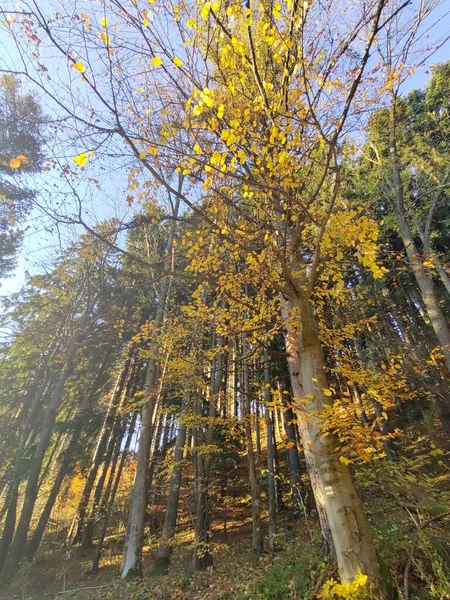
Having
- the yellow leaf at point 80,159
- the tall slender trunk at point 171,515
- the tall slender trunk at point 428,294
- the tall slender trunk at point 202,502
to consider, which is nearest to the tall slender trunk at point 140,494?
the tall slender trunk at point 171,515

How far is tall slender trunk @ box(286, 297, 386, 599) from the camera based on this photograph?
2.57 m

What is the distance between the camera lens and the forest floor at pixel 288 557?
130 inches

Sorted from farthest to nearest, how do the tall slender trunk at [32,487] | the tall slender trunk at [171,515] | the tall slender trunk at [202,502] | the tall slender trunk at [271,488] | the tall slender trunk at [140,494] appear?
the tall slender trunk at [32,487] → the tall slender trunk at [171,515] → the tall slender trunk at [271,488] → the tall slender trunk at [202,502] → the tall slender trunk at [140,494]

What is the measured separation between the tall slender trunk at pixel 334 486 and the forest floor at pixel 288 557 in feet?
1.71

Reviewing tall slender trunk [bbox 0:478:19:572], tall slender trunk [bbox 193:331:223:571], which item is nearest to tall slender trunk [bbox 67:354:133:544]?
tall slender trunk [bbox 0:478:19:572]

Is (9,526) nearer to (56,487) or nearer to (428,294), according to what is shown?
(56,487)

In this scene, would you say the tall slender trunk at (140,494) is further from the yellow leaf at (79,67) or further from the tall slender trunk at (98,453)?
the yellow leaf at (79,67)

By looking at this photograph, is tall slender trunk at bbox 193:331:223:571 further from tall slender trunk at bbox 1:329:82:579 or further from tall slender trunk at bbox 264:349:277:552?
tall slender trunk at bbox 1:329:82:579

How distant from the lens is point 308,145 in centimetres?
413

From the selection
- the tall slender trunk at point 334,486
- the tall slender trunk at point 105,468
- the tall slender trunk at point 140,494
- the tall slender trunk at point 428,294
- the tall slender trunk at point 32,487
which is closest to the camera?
the tall slender trunk at point 334,486

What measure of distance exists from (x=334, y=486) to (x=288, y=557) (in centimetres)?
490

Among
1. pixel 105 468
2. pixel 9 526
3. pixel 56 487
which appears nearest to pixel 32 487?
pixel 9 526

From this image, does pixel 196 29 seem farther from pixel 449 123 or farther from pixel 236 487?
pixel 236 487

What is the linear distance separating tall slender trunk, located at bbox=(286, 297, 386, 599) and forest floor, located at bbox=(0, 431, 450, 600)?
0.52 metres
